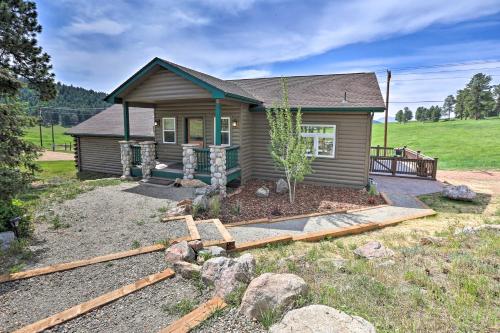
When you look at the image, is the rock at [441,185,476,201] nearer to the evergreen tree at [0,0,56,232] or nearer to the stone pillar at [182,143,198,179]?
the stone pillar at [182,143,198,179]

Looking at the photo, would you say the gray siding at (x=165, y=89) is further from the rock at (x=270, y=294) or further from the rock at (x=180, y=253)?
the rock at (x=270, y=294)

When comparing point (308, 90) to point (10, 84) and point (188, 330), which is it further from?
point (188, 330)

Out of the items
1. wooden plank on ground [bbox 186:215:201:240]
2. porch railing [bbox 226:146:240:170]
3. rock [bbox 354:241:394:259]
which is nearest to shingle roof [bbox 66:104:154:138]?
porch railing [bbox 226:146:240:170]

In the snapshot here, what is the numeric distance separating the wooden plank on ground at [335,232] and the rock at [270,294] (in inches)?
112

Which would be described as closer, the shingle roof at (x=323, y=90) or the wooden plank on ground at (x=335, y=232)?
the wooden plank on ground at (x=335, y=232)

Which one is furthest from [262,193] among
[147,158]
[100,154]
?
[100,154]

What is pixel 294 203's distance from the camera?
8.59m

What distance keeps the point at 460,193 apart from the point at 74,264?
10.9 meters

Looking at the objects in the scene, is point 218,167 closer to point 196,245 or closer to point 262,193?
point 262,193

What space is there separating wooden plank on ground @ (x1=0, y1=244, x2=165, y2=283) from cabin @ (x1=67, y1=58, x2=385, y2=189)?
447 cm

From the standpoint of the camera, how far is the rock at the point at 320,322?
2.27 meters

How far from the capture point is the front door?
38.0 feet

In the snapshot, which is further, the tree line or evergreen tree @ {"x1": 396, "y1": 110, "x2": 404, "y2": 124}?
evergreen tree @ {"x1": 396, "y1": 110, "x2": 404, "y2": 124}

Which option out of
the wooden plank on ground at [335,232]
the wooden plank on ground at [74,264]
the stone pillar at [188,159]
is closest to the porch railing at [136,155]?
the stone pillar at [188,159]
